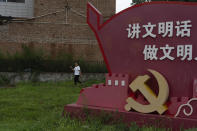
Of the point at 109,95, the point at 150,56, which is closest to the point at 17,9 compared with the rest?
the point at 109,95

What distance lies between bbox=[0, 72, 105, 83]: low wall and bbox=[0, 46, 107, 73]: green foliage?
21cm

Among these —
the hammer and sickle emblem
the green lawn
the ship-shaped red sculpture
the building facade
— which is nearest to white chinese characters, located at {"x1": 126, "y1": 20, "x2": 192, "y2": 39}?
the ship-shaped red sculpture

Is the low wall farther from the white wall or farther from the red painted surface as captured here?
the red painted surface

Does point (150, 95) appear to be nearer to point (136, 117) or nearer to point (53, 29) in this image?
point (136, 117)

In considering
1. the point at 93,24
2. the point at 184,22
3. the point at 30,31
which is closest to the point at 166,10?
the point at 184,22

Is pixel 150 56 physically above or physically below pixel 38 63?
above

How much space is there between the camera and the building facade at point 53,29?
46.1ft

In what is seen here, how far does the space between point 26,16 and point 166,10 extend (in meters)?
12.7

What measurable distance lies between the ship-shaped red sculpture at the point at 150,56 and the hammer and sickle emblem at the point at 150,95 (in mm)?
94

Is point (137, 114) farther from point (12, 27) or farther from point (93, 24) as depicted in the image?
point (12, 27)

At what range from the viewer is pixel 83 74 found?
549 inches

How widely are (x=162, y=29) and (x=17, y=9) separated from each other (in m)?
13.0

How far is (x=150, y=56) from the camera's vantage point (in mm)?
4781

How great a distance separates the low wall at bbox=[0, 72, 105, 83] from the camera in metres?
13.3
